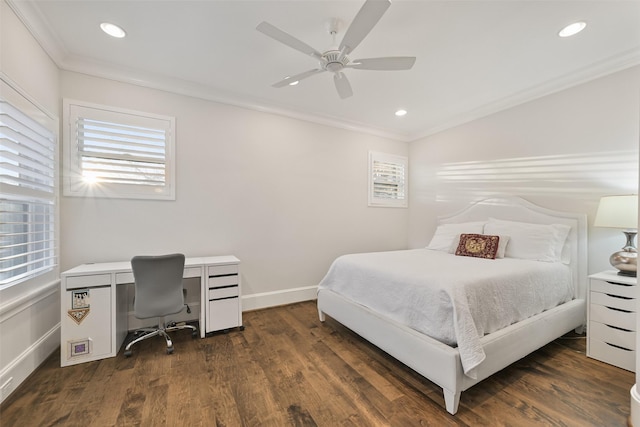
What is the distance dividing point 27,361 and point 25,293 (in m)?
0.49

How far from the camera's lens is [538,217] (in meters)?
3.04

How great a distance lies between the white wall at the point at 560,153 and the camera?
2.51 metres

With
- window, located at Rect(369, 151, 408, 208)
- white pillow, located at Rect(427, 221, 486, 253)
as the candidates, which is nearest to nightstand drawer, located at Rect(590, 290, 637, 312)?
white pillow, located at Rect(427, 221, 486, 253)

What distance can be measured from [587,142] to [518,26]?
5.10 ft

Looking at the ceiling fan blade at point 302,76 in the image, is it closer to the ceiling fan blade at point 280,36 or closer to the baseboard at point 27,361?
the ceiling fan blade at point 280,36

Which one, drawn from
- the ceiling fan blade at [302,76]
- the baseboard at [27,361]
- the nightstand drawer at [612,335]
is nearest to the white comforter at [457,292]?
the nightstand drawer at [612,335]

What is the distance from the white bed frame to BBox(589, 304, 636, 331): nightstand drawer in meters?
0.20

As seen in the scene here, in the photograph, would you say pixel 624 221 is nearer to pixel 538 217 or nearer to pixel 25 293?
pixel 538 217

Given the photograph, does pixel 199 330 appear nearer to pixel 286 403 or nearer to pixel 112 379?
pixel 112 379

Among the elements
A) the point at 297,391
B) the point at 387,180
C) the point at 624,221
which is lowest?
the point at 297,391

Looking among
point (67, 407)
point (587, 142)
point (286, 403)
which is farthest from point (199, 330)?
point (587, 142)

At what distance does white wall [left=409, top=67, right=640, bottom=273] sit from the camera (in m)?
2.51


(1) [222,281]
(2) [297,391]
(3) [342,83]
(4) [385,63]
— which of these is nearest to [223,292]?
(1) [222,281]

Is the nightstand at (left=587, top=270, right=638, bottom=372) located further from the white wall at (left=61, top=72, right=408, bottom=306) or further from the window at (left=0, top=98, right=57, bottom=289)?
the window at (left=0, top=98, right=57, bottom=289)
